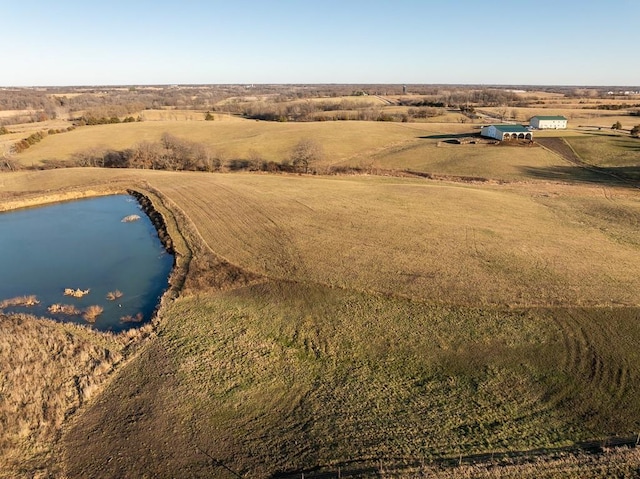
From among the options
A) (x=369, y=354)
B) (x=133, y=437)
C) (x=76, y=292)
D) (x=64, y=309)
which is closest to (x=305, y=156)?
(x=76, y=292)

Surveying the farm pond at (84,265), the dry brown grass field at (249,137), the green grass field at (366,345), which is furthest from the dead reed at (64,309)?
the dry brown grass field at (249,137)

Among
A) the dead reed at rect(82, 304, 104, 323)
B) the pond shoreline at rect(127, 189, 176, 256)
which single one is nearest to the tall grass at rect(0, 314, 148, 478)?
the dead reed at rect(82, 304, 104, 323)

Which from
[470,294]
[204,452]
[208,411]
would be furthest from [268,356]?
[470,294]

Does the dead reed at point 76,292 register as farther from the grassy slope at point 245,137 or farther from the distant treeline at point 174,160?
the grassy slope at point 245,137

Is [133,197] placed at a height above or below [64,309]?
above

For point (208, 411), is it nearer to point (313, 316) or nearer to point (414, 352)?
point (313, 316)

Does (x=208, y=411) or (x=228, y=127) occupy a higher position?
(x=228, y=127)

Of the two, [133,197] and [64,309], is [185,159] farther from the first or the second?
[64,309]
